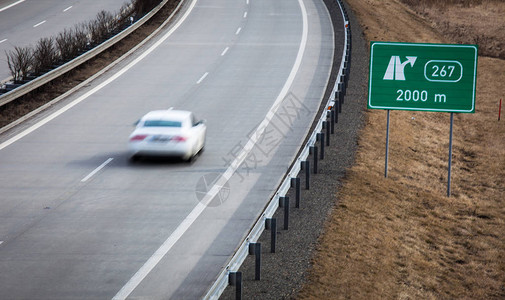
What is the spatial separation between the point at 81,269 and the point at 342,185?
7.50 m

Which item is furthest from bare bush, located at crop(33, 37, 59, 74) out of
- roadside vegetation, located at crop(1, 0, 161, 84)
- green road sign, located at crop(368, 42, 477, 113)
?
green road sign, located at crop(368, 42, 477, 113)

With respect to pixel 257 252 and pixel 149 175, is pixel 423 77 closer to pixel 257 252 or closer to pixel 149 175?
pixel 149 175

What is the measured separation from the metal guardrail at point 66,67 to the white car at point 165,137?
709cm

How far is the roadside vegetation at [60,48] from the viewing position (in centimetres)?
2727

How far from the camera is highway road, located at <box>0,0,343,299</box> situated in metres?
12.5

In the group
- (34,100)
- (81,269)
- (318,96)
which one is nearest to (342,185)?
(81,269)

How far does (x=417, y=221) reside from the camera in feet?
55.6

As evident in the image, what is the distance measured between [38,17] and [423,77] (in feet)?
95.1

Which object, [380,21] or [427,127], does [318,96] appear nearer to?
[427,127]

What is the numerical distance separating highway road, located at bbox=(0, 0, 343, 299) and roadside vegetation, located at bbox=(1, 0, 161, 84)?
2159 mm

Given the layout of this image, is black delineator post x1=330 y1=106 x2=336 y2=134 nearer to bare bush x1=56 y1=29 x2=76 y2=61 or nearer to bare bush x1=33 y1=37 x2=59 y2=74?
bare bush x1=33 y1=37 x2=59 y2=74

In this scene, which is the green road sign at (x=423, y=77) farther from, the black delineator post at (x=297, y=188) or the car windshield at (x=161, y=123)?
the car windshield at (x=161, y=123)

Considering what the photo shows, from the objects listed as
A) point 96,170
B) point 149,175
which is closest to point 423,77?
point 149,175

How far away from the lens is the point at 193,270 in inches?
493
